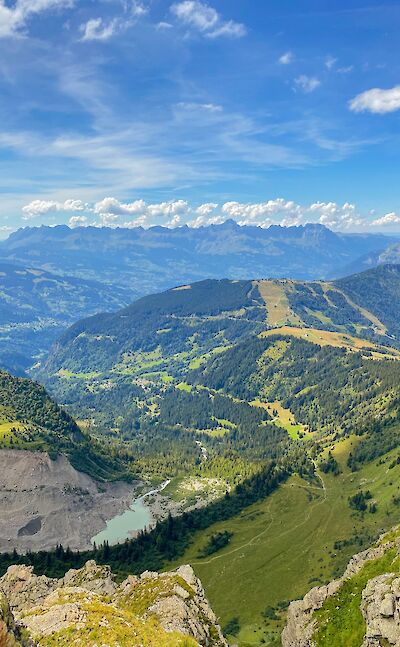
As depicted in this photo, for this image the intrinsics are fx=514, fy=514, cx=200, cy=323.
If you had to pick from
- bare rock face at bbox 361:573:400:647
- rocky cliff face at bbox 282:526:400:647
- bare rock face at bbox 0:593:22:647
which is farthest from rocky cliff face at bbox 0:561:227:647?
bare rock face at bbox 361:573:400:647

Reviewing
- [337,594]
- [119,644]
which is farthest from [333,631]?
[119,644]

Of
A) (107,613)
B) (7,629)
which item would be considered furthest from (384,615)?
(7,629)

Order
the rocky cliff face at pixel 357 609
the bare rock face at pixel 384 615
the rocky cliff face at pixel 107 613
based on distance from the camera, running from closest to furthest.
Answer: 1. the rocky cliff face at pixel 107 613
2. the bare rock face at pixel 384 615
3. the rocky cliff face at pixel 357 609

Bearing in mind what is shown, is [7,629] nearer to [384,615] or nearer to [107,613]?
[107,613]

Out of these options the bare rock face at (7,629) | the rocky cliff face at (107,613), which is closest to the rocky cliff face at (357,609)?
the rocky cliff face at (107,613)

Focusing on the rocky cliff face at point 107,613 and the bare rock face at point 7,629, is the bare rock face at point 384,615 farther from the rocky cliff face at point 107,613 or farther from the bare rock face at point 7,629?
the bare rock face at point 7,629
